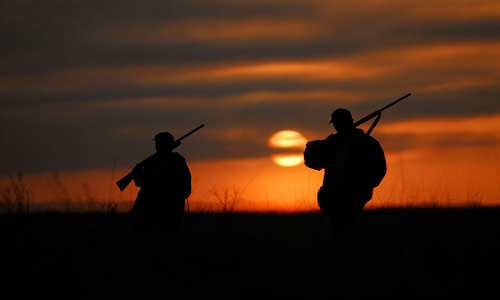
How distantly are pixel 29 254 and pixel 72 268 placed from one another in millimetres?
787

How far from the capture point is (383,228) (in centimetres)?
1034

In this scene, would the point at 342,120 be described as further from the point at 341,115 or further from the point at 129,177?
the point at 129,177

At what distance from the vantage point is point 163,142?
1114cm

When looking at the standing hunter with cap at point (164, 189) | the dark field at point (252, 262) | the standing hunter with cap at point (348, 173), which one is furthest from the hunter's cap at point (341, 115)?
the standing hunter with cap at point (164, 189)

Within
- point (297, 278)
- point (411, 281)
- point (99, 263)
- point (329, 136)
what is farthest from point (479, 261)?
point (99, 263)

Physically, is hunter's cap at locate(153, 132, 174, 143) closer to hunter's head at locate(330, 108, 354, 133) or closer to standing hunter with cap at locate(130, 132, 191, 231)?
standing hunter with cap at locate(130, 132, 191, 231)

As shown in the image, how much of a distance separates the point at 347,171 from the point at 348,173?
29 mm

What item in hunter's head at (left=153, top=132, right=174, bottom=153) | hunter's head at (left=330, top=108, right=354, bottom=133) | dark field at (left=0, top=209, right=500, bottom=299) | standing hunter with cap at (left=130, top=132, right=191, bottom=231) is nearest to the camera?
dark field at (left=0, top=209, right=500, bottom=299)

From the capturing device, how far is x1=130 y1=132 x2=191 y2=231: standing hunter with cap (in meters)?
10.9

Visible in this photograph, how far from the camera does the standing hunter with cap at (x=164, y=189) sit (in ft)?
35.7

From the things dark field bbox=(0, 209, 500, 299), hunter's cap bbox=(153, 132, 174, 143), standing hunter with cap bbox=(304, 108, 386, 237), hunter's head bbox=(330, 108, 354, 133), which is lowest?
dark field bbox=(0, 209, 500, 299)

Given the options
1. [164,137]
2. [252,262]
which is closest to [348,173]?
[252,262]

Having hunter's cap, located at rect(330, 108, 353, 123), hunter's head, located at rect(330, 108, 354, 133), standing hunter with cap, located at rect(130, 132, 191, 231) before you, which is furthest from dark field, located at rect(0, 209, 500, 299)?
hunter's cap, located at rect(330, 108, 353, 123)

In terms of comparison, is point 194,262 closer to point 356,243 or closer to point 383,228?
point 356,243
